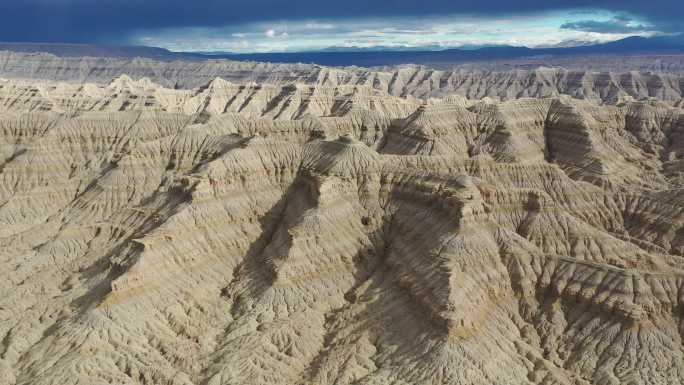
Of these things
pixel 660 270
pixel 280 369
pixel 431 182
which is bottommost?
pixel 280 369

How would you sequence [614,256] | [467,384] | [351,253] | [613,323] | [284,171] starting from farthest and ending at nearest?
[284,171]
[351,253]
[614,256]
[613,323]
[467,384]

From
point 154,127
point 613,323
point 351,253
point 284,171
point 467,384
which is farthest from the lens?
point 154,127

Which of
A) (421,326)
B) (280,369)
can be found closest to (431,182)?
(421,326)

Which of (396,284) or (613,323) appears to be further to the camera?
(396,284)

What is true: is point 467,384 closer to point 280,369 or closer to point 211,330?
point 280,369

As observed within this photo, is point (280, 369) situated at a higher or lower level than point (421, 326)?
lower

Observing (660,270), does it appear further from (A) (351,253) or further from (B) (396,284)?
(A) (351,253)

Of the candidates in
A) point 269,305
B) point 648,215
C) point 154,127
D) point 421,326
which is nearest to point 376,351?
point 421,326
